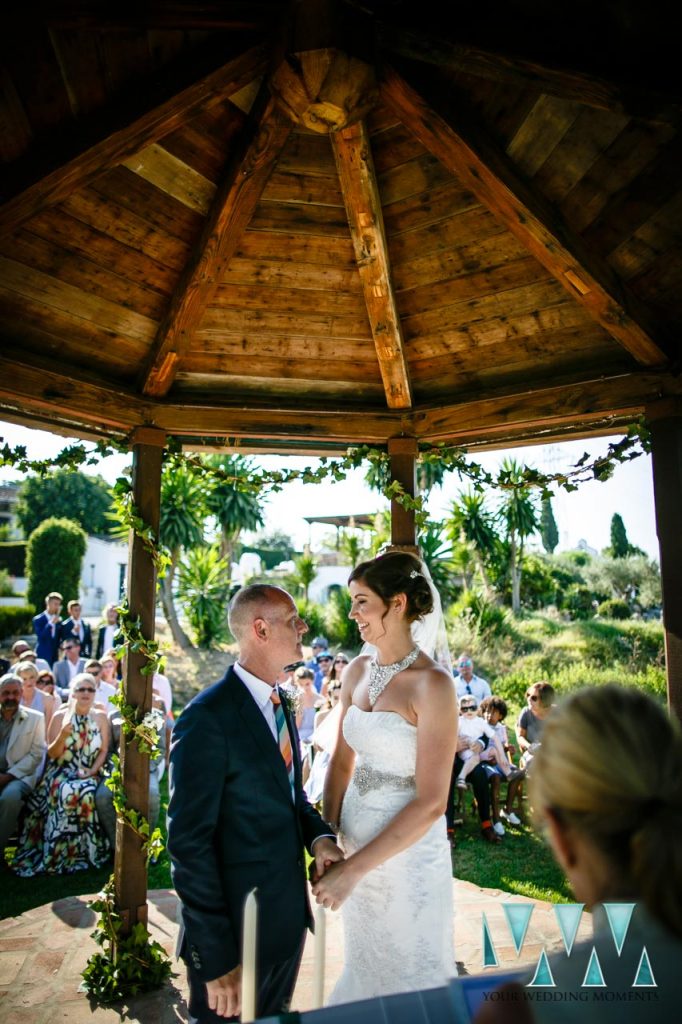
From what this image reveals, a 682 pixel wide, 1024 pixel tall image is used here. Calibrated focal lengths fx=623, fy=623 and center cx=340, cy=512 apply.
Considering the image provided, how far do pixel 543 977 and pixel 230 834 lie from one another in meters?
1.27

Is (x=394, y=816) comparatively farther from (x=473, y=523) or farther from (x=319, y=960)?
(x=473, y=523)

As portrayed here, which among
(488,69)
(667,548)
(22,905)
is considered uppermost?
(488,69)

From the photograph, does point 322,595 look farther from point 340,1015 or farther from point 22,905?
point 340,1015

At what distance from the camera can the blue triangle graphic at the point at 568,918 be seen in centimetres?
130

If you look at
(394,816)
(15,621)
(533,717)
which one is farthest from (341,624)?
(394,816)

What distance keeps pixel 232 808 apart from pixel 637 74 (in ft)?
9.09

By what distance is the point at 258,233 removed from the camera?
3.35 metres

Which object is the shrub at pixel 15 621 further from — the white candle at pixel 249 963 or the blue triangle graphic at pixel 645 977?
the blue triangle graphic at pixel 645 977

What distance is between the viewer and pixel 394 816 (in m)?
2.39

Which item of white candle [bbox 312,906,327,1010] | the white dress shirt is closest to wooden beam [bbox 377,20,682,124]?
the white dress shirt

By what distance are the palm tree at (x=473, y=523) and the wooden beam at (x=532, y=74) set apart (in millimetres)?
17577

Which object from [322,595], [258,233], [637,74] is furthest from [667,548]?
[322,595]

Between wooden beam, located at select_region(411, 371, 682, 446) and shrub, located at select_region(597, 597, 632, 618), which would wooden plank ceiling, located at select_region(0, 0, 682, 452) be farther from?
shrub, located at select_region(597, 597, 632, 618)

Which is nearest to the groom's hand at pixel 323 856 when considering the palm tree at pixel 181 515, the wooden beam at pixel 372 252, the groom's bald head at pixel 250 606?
the groom's bald head at pixel 250 606
